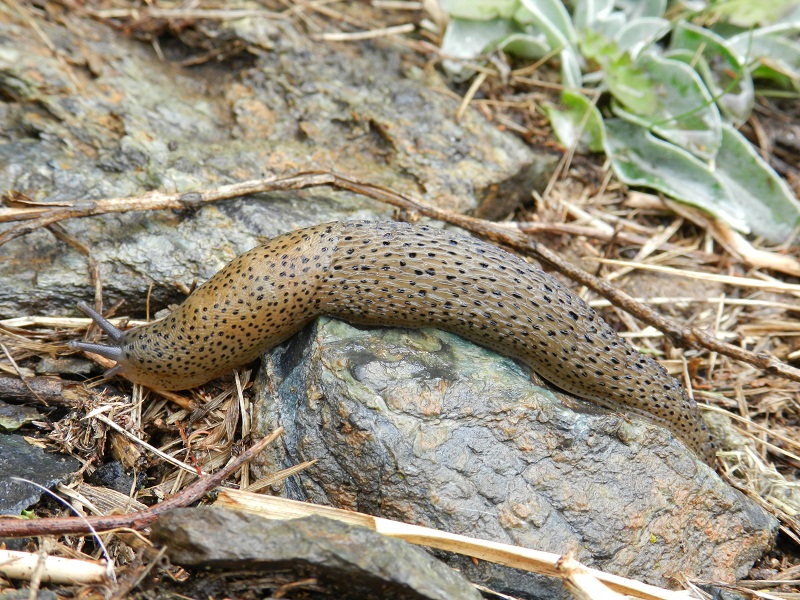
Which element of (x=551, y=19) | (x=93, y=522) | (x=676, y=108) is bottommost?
(x=93, y=522)

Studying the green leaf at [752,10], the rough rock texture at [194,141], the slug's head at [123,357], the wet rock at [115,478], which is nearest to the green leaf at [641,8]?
the green leaf at [752,10]

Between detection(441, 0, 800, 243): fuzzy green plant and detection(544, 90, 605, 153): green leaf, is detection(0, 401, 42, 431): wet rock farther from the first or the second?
detection(544, 90, 605, 153): green leaf

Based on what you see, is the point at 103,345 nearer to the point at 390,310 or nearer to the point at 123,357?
the point at 123,357

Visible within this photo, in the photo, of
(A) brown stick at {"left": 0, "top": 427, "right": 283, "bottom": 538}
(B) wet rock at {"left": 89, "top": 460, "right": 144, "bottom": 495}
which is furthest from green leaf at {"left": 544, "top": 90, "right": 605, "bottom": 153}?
(B) wet rock at {"left": 89, "top": 460, "right": 144, "bottom": 495}

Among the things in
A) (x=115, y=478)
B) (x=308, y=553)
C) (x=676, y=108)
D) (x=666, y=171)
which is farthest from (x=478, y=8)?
(x=308, y=553)

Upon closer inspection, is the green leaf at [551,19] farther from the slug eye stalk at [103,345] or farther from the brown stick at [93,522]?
the brown stick at [93,522]
